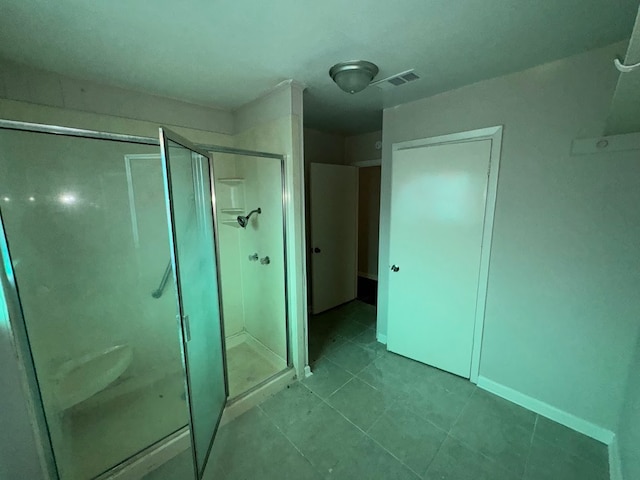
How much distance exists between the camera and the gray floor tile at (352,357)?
2.33m

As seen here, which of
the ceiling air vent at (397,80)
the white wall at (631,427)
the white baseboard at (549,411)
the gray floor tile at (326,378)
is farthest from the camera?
the gray floor tile at (326,378)

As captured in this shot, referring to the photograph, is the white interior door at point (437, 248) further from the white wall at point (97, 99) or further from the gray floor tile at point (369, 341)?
the white wall at point (97, 99)

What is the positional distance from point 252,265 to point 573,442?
103 inches

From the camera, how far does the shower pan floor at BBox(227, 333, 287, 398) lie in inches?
83.1

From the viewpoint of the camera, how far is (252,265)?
254 cm

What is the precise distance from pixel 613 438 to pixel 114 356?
10.6ft

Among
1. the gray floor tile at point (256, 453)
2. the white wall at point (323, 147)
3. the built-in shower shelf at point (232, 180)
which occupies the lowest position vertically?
the gray floor tile at point (256, 453)

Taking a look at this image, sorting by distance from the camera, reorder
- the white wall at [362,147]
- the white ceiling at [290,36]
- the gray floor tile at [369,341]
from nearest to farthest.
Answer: the white ceiling at [290,36]
the gray floor tile at [369,341]
the white wall at [362,147]

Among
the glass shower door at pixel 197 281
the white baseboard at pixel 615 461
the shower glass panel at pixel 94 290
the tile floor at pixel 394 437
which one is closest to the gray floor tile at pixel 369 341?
the tile floor at pixel 394 437

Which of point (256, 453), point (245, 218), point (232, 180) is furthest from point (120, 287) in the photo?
point (256, 453)

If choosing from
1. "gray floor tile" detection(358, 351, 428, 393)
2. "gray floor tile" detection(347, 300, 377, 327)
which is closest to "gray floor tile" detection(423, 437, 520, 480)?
"gray floor tile" detection(358, 351, 428, 393)

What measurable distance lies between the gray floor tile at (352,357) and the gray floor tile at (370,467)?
28.6 inches

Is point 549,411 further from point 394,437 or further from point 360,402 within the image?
point 360,402

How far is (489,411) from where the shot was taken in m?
1.82
